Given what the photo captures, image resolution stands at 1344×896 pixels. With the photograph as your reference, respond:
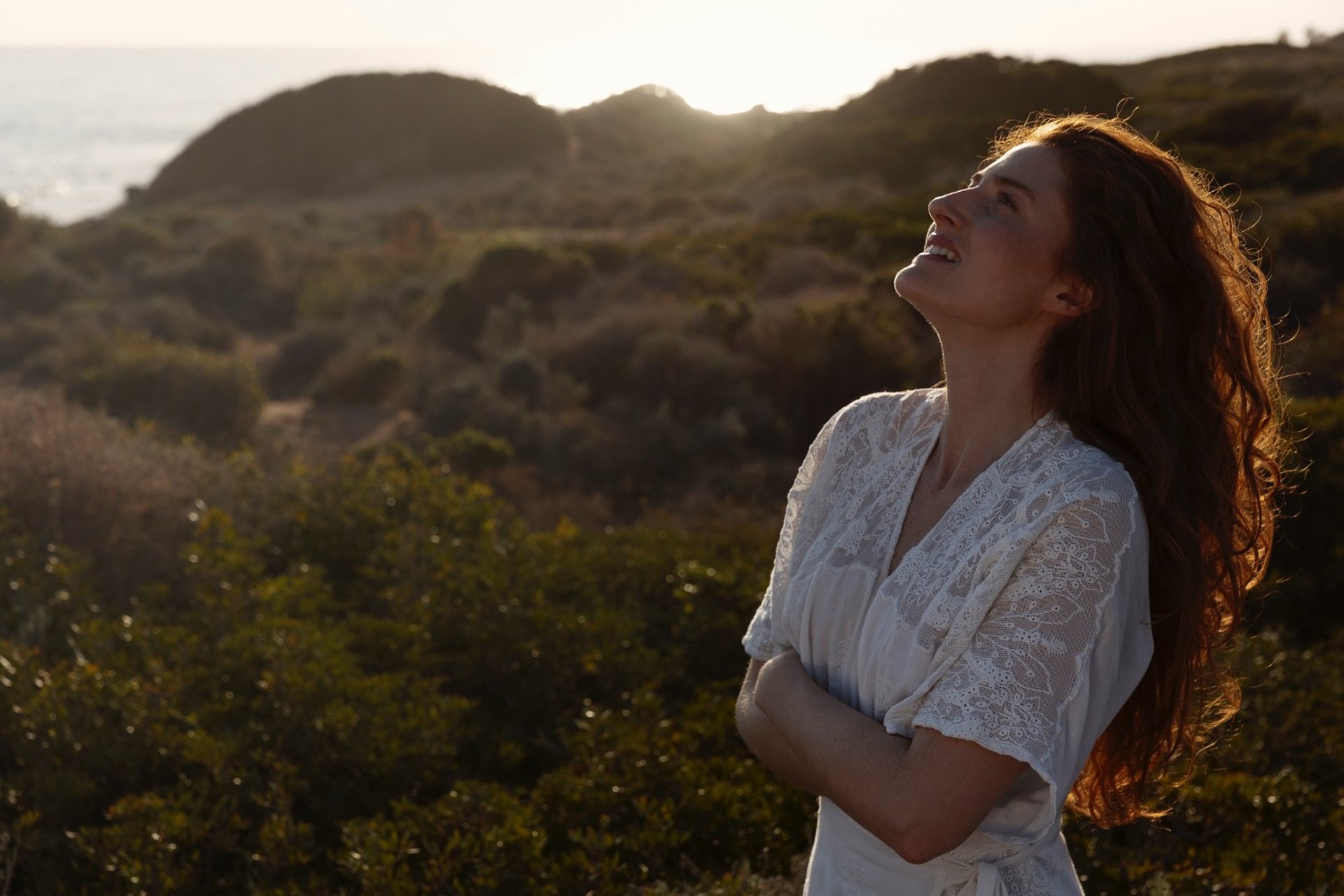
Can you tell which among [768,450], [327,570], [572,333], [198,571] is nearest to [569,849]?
[198,571]

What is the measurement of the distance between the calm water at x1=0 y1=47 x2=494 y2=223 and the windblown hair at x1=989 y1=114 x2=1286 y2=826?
28669 mm

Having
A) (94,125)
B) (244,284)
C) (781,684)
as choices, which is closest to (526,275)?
(244,284)

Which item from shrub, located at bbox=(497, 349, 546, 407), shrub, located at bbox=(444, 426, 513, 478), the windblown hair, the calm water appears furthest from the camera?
the calm water

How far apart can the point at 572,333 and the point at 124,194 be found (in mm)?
33798

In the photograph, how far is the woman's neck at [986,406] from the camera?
6.01ft

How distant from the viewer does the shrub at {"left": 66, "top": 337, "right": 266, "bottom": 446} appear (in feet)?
35.2

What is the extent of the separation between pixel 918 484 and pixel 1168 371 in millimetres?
443

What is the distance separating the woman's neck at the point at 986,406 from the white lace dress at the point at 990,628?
0.07 meters

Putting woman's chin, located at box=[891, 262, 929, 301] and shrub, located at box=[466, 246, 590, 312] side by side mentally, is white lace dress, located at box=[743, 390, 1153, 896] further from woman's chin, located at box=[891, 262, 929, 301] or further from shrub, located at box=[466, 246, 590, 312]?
shrub, located at box=[466, 246, 590, 312]

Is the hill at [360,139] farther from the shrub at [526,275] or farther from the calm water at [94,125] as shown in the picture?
the shrub at [526,275]

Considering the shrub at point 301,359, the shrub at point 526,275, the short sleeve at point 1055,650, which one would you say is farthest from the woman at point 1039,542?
the shrub at point 526,275

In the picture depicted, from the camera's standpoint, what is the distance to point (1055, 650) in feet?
4.99

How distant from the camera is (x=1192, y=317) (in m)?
1.75

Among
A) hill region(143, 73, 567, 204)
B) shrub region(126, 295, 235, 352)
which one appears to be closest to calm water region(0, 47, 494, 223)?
hill region(143, 73, 567, 204)
